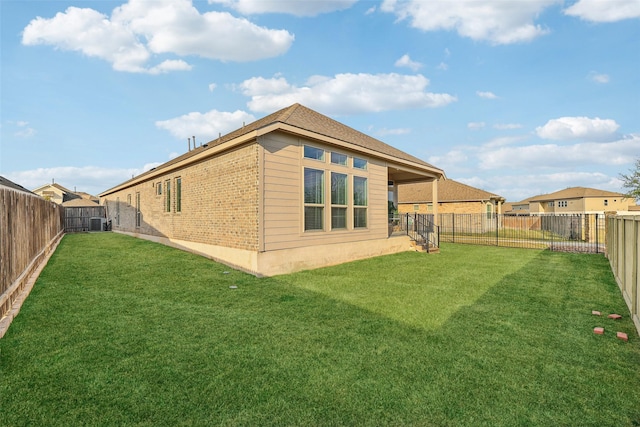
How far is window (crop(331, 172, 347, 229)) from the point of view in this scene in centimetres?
989

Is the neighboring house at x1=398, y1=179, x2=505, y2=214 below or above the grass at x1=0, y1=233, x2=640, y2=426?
above

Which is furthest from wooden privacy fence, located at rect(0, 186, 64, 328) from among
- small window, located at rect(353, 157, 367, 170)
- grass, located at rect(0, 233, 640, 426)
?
small window, located at rect(353, 157, 367, 170)

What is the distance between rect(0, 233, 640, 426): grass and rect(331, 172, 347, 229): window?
3407 millimetres

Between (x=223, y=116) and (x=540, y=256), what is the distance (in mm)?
21883

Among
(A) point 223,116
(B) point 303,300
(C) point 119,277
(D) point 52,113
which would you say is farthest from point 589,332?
(A) point 223,116

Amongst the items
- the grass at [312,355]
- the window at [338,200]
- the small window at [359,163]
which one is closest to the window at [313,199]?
the window at [338,200]

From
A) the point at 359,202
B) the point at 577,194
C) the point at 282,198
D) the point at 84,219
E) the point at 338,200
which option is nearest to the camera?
the point at 282,198

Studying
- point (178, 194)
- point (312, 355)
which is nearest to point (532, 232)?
point (178, 194)

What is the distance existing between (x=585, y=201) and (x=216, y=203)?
186ft

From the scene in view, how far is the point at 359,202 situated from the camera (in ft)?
35.9

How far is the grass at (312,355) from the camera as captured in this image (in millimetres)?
2580

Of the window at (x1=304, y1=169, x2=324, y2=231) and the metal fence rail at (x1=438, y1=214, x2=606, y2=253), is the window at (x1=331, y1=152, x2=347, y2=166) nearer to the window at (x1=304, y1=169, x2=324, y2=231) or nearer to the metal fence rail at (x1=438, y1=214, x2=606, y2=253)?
the window at (x1=304, y1=169, x2=324, y2=231)

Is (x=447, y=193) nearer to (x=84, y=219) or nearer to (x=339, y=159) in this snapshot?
(x=339, y=159)

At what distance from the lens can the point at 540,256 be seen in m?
12.4
